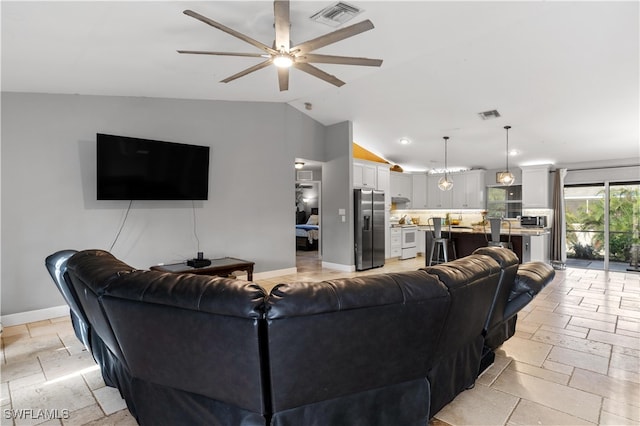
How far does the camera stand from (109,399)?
2.25 metres

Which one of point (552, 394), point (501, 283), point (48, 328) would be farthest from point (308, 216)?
point (552, 394)

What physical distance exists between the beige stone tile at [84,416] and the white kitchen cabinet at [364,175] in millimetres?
5672

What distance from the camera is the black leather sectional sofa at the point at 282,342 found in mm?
1412

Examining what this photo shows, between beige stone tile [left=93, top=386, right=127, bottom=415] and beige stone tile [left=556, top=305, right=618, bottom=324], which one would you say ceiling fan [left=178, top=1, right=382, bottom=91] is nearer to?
beige stone tile [left=93, top=386, right=127, bottom=415]

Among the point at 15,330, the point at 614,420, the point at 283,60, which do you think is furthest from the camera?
the point at 15,330

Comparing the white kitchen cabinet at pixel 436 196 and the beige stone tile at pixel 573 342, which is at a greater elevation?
the white kitchen cabinet at pixel 436 196

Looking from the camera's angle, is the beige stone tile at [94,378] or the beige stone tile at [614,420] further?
the beige stone tile at [94,378]

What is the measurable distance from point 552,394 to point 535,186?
6.88 metres

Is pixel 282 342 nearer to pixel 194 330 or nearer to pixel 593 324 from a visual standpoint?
pixel 194 330

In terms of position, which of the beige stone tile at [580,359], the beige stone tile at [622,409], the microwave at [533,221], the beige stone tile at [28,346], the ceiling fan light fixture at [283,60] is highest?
the ceiling fan light fixture at [283,60]

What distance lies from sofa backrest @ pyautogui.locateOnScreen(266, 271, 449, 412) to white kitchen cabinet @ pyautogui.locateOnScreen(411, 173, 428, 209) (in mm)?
8190

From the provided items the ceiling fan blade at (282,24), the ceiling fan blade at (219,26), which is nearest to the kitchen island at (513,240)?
the ceiling fan blade at (282,24)

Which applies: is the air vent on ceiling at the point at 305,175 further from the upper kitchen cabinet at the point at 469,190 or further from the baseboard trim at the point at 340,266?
the upper kitchen cabinet at the point at 469,190

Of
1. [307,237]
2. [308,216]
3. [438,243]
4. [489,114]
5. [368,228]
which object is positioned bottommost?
[307,237]
